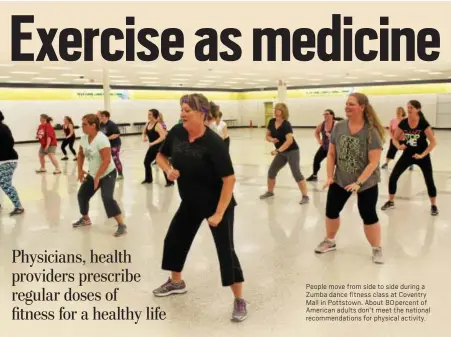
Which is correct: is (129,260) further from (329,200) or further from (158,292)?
(329,200)

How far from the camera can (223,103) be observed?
129 feet

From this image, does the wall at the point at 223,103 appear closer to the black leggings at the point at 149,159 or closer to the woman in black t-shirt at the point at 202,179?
the black leggings at the point at 149,159

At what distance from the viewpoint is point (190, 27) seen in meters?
7.62

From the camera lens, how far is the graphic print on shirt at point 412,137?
587 centimetres

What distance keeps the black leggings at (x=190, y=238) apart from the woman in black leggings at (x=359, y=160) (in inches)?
53.9

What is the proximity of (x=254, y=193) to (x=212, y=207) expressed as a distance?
16.5 feet

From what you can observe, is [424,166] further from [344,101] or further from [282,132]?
[344,101]

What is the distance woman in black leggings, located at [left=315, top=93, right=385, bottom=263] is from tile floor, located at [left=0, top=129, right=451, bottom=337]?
0.54 metres

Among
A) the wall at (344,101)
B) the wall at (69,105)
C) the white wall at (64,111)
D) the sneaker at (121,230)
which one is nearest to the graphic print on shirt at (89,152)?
the sneaker at (121,230)

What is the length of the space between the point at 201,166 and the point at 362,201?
196 centimetres

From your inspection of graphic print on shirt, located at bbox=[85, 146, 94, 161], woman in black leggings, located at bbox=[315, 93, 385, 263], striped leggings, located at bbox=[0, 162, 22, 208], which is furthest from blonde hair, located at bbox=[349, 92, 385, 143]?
striped leggings, located at bbox=[0, 162, 22, 208]

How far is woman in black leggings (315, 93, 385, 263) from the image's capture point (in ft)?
13.3

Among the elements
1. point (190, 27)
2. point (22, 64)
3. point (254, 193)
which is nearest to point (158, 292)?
point (254, 193)

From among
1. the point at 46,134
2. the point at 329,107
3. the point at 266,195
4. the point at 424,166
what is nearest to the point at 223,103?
the point at 329,107
